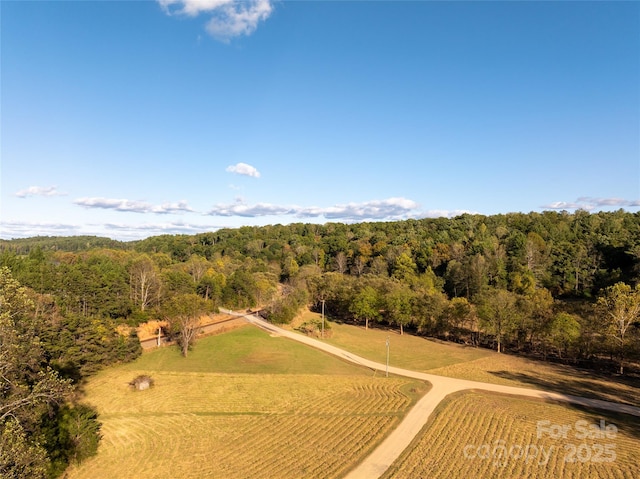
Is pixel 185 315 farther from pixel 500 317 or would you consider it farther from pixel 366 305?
pixel 500 317

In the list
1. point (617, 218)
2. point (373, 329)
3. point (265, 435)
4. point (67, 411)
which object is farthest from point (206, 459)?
point (617, 218)

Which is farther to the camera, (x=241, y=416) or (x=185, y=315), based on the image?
(x=185, y=315)

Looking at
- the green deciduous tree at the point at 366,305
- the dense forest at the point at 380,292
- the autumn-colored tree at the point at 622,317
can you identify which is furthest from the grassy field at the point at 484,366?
the green deciduous tree at the point at 366,305

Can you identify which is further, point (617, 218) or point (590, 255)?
point (617, 218)

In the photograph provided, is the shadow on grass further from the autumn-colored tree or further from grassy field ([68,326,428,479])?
grassy field ([68,326,428,479])

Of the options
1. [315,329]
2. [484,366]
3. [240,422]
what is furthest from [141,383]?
[484,366]

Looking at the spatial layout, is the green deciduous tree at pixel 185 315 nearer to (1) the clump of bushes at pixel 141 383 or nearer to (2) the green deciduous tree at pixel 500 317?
(1) the clump of bushes at pixel 141 383

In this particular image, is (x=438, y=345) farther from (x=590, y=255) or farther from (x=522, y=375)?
(x=590, y=255)
